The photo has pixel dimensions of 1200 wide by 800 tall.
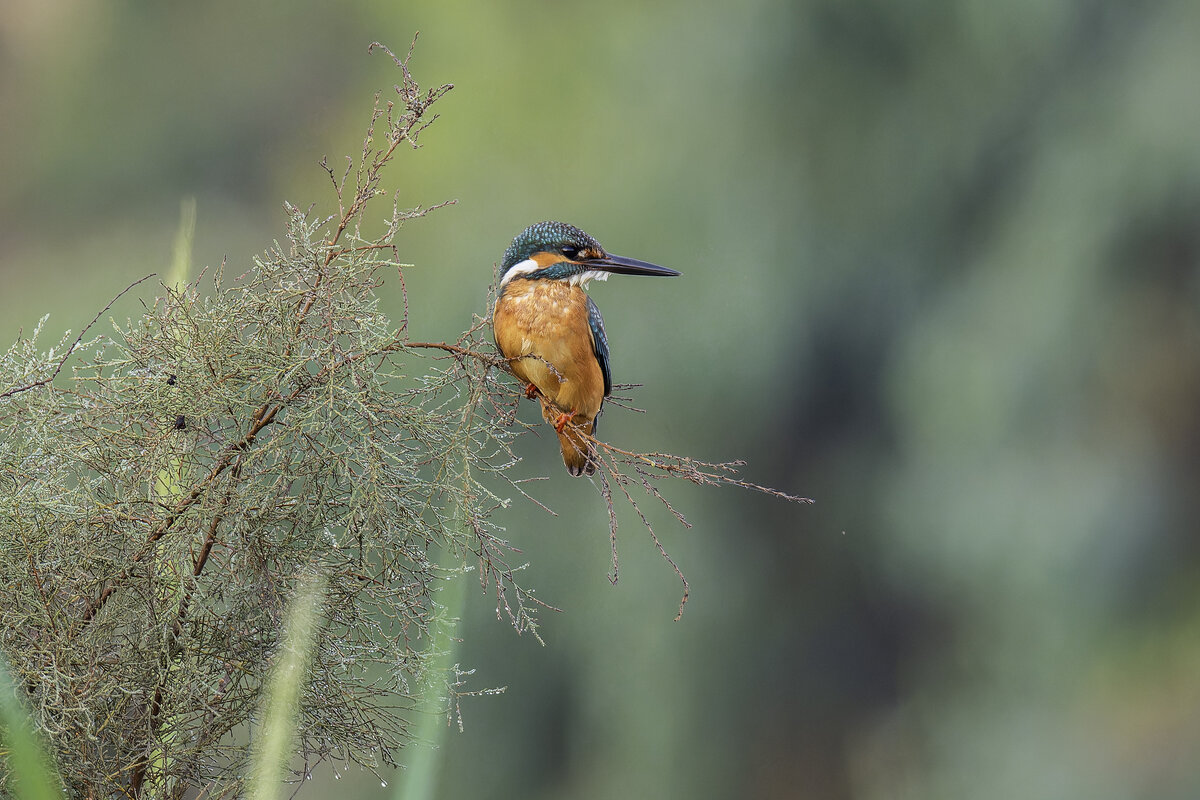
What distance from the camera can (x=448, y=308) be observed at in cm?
313

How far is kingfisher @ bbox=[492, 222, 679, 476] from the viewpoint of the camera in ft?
4.19

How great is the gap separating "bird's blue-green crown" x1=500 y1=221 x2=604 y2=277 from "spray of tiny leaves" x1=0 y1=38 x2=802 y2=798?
47 centimetres

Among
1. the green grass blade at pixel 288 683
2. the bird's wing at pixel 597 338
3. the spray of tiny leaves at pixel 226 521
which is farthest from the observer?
the bird's wing at pixel 597 338

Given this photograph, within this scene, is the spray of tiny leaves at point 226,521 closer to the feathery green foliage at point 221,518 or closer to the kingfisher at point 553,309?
the feathery green foliage at point 221,518

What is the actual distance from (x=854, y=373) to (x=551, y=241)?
8.06 ft

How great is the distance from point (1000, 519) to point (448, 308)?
66.5 inches

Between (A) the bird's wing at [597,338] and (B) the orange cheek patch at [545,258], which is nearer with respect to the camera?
(B) the orange cheek patch at [545,258]

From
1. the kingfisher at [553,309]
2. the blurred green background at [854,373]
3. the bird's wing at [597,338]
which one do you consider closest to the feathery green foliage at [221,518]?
the kingfisher at [553,309]

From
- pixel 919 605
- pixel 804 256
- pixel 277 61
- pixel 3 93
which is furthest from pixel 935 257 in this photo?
pixel 3 93

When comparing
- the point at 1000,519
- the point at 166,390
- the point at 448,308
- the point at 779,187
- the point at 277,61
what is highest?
the point at 277,61

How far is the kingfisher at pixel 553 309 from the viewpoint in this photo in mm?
1276

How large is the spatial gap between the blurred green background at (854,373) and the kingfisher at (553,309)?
1615mm

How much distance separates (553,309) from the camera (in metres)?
1.28

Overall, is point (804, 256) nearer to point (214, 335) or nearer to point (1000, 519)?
point (1000, 519)
